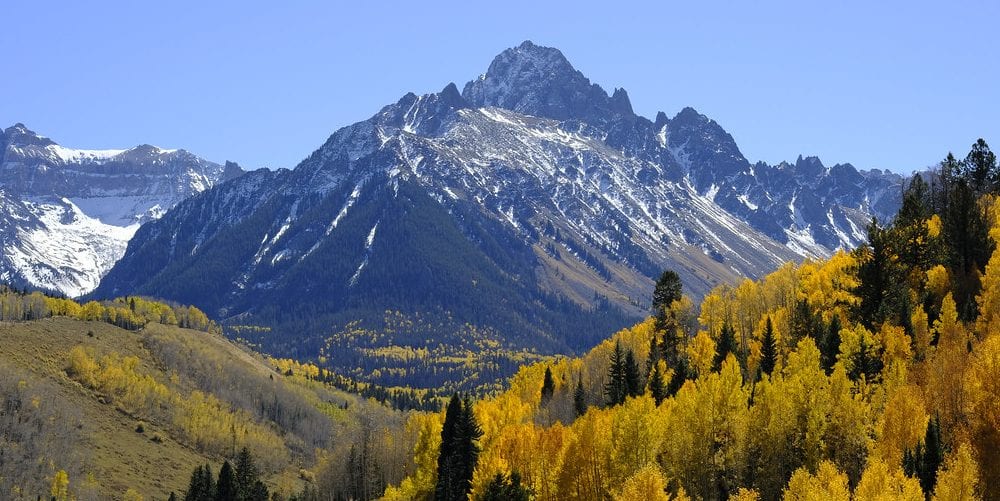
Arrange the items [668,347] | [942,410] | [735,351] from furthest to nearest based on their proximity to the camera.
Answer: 1. [668,347]
2. [735,351]
3. [942,410]

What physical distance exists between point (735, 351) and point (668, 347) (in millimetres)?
13766

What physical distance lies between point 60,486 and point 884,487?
569 feet

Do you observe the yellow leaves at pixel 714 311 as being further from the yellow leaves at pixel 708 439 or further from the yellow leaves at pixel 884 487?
the yellow leaves at pixel 884 487

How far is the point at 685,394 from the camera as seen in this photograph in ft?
313

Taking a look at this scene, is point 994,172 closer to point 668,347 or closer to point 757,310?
point 757,310

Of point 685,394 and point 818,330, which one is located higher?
point 818,330

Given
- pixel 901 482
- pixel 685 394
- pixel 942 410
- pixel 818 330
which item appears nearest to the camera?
pixel 901 482

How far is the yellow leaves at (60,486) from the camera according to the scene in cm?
18388

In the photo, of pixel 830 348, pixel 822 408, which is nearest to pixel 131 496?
pixel 830 348

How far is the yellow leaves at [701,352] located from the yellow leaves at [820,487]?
64264mm

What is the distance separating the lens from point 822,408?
84.0 metres

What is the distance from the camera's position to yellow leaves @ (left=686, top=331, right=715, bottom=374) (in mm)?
134375

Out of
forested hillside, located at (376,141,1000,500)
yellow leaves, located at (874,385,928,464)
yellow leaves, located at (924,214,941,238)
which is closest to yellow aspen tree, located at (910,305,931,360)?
forested hillside, located at (376,141,1000,500)

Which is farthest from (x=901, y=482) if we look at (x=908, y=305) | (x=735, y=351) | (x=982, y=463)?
(x=735, y=351)
